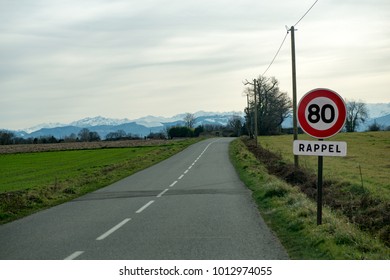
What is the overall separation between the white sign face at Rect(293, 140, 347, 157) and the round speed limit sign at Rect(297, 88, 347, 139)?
0.20 meters

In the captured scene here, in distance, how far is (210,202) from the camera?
13.6 m

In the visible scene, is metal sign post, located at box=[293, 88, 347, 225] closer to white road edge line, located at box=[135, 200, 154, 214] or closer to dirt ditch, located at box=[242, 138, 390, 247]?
dirt ditch, located at box=[242, 138, 390, 247]

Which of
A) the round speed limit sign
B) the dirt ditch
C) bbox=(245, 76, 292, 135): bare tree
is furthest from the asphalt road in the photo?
bbox=(245, 76, 292, 135): bare tree

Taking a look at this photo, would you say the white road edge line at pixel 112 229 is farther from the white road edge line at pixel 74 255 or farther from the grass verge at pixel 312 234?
the grass verge at pixel 312 234

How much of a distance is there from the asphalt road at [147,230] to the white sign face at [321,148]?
174cm

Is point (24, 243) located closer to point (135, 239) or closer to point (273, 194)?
point (135, 239)

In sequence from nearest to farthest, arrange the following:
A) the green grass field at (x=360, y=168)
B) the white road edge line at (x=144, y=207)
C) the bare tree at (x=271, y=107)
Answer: the white road edge line at (x=144, y=207), the green grass field at (x=360, y=168), the bare tree at (x=271, y=107)

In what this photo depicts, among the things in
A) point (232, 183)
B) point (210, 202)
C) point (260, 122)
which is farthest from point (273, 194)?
point (260, 122)

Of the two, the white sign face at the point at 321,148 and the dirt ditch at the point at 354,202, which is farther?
the dirt ditch at the point at 354,202

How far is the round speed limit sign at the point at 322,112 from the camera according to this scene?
8.29 m

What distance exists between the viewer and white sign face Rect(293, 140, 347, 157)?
823 centimetres

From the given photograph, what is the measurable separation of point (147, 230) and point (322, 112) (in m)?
4.18

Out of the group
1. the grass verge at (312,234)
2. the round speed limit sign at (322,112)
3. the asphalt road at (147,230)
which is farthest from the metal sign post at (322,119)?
the asphalt road at (147,230)

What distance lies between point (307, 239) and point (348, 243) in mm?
779
